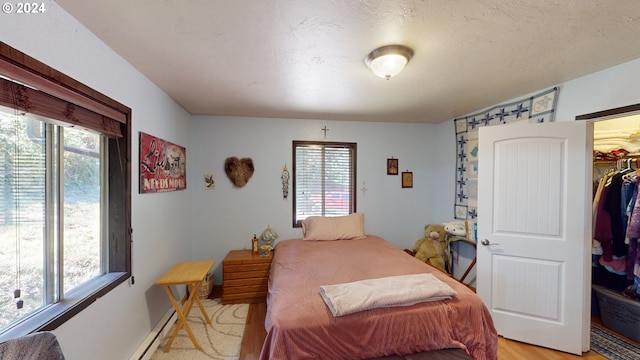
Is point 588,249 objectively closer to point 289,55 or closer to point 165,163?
point 289,55

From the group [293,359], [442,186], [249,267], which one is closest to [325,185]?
[249,267]

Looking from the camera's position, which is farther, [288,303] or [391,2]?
[288,303]

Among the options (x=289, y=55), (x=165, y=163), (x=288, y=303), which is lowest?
(x=288, y=303)

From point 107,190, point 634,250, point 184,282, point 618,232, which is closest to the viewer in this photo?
point 107,190

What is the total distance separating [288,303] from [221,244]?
2008 millimetres

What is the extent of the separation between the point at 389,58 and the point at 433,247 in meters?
2.72

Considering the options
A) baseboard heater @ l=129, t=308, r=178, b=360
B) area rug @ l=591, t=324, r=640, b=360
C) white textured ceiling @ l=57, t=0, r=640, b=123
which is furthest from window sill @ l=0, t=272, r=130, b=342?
area rug @ l=591, t=324, r=640, b=360

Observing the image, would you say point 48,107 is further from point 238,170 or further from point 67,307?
point 238,170

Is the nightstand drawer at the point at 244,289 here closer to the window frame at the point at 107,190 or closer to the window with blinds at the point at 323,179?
the window with blinds at the point at 323,179

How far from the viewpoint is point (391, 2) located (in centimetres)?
115

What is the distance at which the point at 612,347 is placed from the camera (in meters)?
1.99

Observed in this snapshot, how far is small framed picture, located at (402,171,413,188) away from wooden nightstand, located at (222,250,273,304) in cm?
231

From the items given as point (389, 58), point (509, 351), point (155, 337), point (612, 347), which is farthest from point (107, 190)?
point (612, 347)

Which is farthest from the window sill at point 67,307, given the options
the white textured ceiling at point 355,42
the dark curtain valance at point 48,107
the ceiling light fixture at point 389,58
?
the ceiling light fixture at point 389,58
